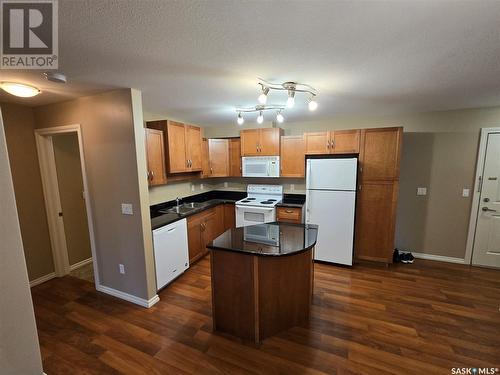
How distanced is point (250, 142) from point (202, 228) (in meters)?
1.78

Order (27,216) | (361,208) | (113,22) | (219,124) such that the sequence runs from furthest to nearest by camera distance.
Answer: (219,124) → (361,208) → (27,216) → (113,22)

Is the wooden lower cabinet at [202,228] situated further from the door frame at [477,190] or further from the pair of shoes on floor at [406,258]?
the door frame at [477,190]

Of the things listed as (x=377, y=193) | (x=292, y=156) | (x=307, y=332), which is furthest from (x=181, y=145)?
(x=377, y=193)

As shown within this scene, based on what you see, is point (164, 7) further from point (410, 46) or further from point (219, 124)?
point (219, 124)

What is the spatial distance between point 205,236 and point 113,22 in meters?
3.15

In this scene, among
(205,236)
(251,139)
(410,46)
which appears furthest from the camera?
(251,139)

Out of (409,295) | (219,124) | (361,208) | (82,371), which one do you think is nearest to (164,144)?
(219,124)

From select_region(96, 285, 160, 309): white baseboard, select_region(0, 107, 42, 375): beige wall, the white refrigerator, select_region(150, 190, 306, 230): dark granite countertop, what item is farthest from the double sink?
select_region(0, 107, 42, 375): beige wall

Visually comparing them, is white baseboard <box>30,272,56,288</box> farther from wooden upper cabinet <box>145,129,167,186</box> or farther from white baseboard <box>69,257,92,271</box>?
wooden upper cabinet <box>145,129,167,186</box>

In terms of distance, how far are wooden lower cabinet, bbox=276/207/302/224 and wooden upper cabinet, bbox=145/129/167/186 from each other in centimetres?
196

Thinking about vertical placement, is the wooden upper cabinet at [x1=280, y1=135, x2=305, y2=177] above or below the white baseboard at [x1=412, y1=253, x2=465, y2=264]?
above

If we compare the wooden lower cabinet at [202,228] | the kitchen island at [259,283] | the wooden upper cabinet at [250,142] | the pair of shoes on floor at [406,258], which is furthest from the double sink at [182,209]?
the pair of shoes on floor at [406,258]

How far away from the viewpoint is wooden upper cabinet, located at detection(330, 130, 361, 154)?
3385mm

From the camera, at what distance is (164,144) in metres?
3.20
